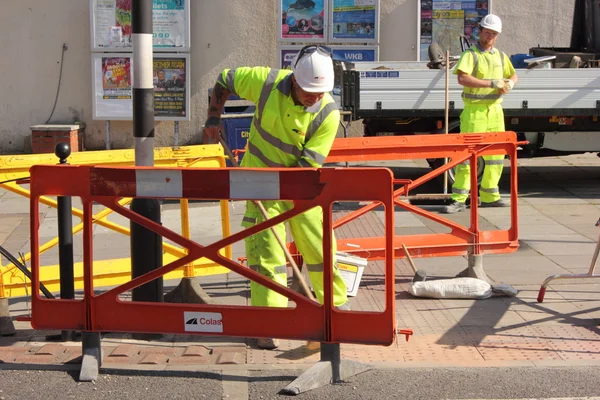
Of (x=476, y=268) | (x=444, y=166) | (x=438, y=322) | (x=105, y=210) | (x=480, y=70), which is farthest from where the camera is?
(x=480, y=70)

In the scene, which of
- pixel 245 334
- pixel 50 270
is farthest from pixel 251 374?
pixel 50 270

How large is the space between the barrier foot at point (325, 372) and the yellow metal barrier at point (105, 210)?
1775 mm

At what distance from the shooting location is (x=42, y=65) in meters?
15.3

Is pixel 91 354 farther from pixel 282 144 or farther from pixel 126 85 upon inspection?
pixel 126 85

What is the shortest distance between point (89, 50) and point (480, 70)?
7.25m

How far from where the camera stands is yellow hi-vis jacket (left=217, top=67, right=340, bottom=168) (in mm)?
5863

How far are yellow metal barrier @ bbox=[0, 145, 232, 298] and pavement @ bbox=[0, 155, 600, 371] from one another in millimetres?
282

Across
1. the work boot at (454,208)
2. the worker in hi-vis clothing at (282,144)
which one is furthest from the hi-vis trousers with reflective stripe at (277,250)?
the work boot at (454,208)

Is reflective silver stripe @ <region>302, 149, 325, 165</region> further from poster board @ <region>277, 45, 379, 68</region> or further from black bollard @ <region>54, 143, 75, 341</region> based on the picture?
poster board @ <region>277, 45, 379, 68</region>

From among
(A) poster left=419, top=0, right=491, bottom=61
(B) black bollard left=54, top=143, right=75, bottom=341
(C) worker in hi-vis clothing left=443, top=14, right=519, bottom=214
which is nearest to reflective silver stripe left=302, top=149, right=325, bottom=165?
(B) black bollard left=54, top=143, right=75, bottom=341

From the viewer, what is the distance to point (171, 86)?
15258mm

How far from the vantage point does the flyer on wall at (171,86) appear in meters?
15.2

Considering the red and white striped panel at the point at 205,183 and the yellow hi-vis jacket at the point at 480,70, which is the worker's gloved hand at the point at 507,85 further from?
the red and white striped panel at the point at 205,183

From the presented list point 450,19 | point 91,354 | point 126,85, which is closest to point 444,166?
point 91,354
